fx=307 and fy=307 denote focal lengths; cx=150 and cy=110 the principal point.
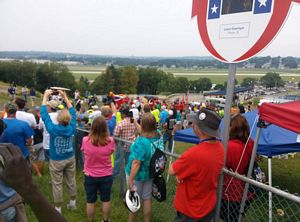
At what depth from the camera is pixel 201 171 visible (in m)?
2.82

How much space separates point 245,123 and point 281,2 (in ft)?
5.28

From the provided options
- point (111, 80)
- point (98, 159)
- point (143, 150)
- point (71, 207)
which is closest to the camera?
point (143, 150)

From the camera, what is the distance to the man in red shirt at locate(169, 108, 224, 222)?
9.20ft

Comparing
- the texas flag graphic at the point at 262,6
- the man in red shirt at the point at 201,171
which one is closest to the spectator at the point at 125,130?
the man in red shirt at the point at 201,171

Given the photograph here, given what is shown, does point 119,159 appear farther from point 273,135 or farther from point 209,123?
point 209,123

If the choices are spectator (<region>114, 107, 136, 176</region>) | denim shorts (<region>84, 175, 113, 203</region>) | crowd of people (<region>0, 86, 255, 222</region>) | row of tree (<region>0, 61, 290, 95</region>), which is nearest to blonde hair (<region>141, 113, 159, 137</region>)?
crowd of people (<region>0, 86, 255, 222</region>)

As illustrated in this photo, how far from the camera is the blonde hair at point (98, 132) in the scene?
4105 mm

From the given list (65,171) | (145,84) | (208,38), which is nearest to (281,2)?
(208,38)

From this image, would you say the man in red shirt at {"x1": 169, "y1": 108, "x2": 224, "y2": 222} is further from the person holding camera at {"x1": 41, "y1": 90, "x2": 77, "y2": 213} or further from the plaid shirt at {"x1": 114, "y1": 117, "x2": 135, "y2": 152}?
the plaid shirt at {"x1": 114, "y1": 117, "x2": 135, "y2": 152}

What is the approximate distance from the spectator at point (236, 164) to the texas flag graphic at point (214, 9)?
4.30 feet

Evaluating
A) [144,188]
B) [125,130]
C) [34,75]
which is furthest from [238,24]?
[34,75]

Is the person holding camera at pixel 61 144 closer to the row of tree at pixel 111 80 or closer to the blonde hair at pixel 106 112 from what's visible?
the blonde hair at pixel 106 112

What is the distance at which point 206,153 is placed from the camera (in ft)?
9.21

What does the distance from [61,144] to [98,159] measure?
3.03 ft
